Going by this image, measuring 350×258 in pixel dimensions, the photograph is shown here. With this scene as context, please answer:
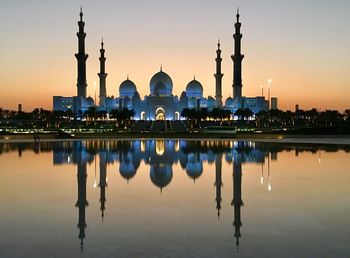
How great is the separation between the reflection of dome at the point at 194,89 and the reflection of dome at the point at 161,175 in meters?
53.1

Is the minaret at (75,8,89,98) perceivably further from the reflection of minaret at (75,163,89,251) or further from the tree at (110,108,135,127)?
the reflection of minaret at (75,163,89,251)

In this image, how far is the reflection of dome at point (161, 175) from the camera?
29.8ft

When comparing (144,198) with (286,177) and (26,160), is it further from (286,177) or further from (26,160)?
(26,160)

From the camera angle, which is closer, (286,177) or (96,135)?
(286,177)

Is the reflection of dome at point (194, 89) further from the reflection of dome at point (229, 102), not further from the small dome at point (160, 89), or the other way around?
Answer: the small dome at point (160, 89)

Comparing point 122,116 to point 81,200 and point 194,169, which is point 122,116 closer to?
point 194,169

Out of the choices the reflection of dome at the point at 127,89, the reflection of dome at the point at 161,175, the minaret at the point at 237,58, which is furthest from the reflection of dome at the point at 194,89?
the reflection of dome at the point at 161,175

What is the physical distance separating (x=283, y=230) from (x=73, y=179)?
5.50m

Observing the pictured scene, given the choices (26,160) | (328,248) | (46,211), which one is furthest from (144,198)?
(26,160)

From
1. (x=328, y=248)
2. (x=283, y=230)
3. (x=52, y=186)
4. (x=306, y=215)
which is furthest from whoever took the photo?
(x=52, y=186)

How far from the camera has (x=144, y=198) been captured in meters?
7.45

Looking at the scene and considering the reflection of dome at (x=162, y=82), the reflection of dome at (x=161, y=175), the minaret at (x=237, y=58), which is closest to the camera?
the reflection of dome at (x=161, y=175)

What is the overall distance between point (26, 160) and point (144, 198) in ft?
24.9

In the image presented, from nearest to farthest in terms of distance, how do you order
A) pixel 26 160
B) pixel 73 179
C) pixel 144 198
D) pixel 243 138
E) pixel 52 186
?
pixel 144 198, pixel 52 186, pixel 73 179, pixel 26 160, pixel 243 138
